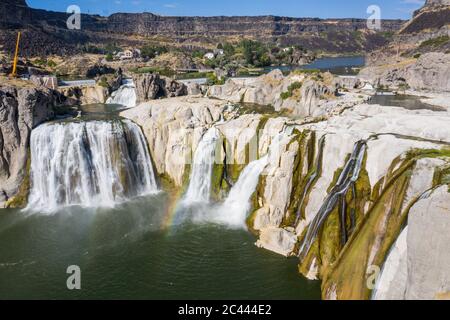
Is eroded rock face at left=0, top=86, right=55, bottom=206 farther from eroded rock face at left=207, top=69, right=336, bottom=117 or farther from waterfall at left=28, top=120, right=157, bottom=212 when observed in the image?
eroded rock face at left=207, top=69, right=336, bottom=117

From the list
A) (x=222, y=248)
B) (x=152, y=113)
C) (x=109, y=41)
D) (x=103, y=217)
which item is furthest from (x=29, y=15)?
(x=222, y=248)

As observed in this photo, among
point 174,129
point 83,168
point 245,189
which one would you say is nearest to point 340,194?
point 245,189

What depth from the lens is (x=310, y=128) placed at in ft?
114

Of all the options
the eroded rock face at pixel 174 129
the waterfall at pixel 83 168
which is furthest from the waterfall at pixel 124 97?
the waterfall at pixel 83 168

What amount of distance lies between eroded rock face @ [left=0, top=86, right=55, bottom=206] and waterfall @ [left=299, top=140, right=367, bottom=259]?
96.9 feet

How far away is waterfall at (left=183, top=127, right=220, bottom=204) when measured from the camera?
1540 inches

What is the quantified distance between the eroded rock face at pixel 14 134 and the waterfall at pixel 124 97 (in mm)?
22940

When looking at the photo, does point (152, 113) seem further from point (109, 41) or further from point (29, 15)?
point (109, 41)

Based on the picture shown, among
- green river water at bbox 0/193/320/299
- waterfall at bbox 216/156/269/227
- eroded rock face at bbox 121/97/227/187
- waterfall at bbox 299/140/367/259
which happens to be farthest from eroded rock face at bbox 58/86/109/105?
waterfall at bbox 299/140/367/259

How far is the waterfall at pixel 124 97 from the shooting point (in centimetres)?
6388

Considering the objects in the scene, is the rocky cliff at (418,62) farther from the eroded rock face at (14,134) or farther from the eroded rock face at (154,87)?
the eroded rock face at (14,134)

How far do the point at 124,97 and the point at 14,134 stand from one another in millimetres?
Result: 26481

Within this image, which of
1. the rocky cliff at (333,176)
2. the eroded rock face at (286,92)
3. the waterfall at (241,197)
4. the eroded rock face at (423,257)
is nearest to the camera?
the eroded rock face at (423,257)

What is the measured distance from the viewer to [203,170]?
131 ft
